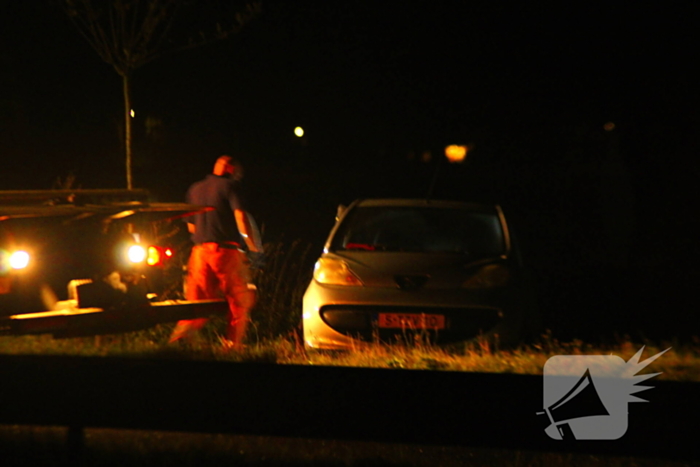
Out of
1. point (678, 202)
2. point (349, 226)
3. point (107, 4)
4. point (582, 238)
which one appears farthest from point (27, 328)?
point (582, 238)

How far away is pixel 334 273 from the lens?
282 inches

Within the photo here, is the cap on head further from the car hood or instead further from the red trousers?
the car hood

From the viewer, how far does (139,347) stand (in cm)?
782

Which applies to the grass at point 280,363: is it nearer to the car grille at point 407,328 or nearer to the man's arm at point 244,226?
the car grille at point 407,328

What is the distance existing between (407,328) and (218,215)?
7.17 feet

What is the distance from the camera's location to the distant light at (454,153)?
42806 mm

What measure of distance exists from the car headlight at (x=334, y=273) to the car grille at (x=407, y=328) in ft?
0.72

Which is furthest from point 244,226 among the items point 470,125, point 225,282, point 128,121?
point 470,125

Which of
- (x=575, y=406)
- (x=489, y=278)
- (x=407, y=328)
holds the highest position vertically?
(x=489, y=278)

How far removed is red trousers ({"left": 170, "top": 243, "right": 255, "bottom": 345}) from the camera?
805 cm

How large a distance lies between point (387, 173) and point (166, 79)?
47.4 ft

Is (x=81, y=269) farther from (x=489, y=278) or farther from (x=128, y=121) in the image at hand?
(x=128, y=121)

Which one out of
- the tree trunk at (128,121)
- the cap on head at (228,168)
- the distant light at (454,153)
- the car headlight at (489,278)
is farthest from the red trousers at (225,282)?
the distant light at (454,153)

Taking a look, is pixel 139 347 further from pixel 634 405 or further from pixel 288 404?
pixel 634 405
